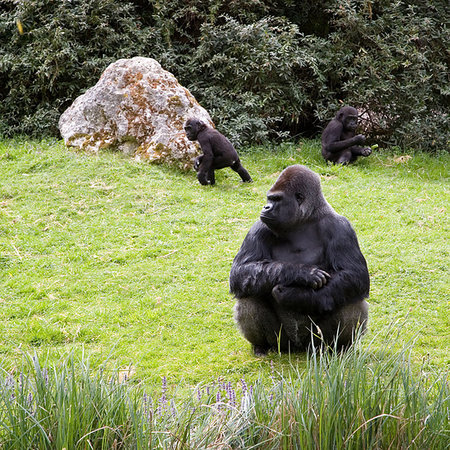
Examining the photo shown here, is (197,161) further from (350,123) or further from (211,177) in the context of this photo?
(350,123)

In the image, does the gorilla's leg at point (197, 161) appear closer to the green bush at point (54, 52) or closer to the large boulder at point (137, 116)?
the large boulder at point (137, 116)

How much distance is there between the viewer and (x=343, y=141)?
9828 mm

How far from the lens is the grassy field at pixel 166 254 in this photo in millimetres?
4508

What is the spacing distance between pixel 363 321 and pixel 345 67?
843 cm

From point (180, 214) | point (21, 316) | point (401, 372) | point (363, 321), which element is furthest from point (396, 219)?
point (401, 372)

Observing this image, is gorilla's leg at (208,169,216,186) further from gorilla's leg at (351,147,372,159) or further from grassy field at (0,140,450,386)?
gorilla's leg at (351,147,372,159)

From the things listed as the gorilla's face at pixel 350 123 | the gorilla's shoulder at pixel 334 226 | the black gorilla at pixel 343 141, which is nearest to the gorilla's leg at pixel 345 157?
the black gorilla at pixel 343 141

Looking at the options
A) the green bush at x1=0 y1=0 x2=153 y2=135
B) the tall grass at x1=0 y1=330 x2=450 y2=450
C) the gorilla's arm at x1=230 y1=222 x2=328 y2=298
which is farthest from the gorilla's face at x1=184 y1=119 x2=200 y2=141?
the tall grass at x1=0 y1=330 x2=450 y2=450

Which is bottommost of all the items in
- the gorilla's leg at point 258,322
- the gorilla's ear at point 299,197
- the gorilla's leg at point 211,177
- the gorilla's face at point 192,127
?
the gorilla's leg at point 258,322

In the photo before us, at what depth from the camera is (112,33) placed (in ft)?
37.1

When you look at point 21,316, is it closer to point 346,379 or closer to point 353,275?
point 353,275

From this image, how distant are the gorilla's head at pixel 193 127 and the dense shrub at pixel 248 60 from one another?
1.94 meters

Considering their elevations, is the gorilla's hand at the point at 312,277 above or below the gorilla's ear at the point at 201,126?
below

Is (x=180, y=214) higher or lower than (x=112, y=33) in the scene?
lower
